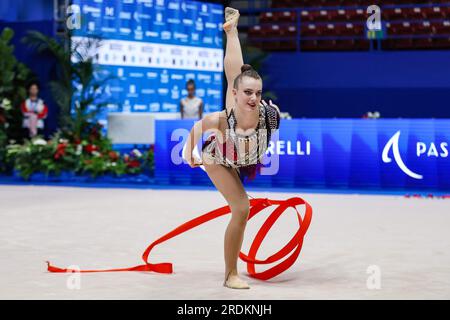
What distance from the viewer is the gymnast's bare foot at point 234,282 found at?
5.74 meters

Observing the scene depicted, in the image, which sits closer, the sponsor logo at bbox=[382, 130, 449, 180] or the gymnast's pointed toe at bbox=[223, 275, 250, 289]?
the gymnast's pointed toe at bbox=[223, 275, 250, 289]

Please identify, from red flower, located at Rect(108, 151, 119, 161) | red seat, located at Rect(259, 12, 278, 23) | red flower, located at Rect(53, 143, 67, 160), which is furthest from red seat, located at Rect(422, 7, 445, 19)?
red flower, located at Rect(53, 143, 67, 160)

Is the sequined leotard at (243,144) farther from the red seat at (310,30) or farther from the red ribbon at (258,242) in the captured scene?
the red seat at (310,30)

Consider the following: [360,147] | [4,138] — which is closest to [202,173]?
[360,147]

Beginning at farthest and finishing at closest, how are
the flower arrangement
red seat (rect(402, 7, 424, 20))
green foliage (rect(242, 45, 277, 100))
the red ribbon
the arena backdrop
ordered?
red seat (rect(402, 7, 424, 20))
green foliage (rect(242, 45, 277, 100))
the arena backdrop
the flower arrangement
the red ribbon

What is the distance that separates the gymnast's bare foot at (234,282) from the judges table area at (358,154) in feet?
24.7

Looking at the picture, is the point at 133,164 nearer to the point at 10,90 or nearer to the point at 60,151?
the point at 60,151

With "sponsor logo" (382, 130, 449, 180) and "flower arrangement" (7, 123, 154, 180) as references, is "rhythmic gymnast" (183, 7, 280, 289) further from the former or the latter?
"flower arrangement" (7, 123, 154, 180)

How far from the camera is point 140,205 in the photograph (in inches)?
467

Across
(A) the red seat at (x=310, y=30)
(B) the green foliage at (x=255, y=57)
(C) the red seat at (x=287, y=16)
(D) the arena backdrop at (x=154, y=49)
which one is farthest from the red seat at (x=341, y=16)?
(D) the arena backdrop at (x=154, y=49)

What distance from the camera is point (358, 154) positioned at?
555 inches

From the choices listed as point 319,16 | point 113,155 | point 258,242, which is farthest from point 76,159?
point 258,242

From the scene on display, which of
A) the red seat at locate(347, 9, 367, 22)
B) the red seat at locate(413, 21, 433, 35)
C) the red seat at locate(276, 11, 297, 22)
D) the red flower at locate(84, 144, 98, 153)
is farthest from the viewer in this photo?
the red seat at locate(276, 11, 297, 22)

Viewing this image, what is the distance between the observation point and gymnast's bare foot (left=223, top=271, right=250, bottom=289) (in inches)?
226
